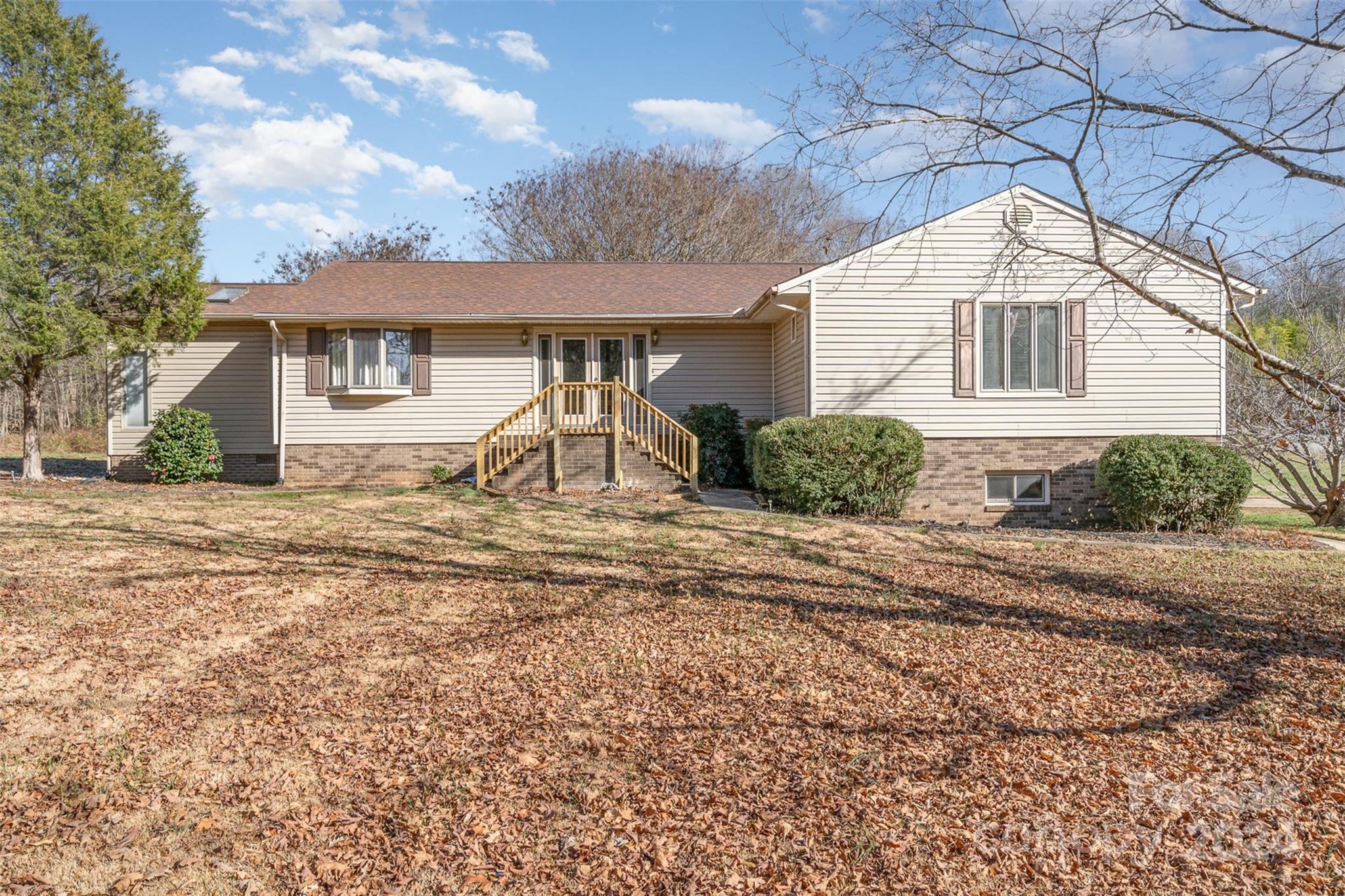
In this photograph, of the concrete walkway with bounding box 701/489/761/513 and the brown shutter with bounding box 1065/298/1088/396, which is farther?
the brown shutter with bounding box 1065/298/1088/396

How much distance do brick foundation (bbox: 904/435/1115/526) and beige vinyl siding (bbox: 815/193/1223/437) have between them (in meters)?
0.17

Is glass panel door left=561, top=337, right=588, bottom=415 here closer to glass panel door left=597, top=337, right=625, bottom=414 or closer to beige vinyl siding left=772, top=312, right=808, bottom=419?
glass panel door left=597, top=337, right=625, bottom=414

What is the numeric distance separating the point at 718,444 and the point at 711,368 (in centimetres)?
157

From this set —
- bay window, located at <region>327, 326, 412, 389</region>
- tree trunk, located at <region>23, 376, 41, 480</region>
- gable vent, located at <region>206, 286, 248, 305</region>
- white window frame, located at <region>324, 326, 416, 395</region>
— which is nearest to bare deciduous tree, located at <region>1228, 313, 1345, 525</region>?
white window frame, located at <region>324, 326, 416, 395</region>

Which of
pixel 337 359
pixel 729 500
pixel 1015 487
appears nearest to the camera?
pixel 729 500

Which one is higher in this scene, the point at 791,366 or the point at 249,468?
the point at 791,366

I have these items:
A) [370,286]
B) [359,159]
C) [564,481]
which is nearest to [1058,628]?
[564,481]

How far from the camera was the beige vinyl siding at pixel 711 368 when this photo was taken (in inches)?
575

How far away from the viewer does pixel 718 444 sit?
13.9 m

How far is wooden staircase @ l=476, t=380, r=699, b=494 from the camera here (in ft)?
41.3

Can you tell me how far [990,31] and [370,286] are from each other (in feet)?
41.1

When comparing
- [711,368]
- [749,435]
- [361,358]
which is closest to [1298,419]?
[749,435]

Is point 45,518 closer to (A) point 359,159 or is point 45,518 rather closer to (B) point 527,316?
(B) point 527,316

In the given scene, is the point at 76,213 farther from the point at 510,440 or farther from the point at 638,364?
the point at 638,364
